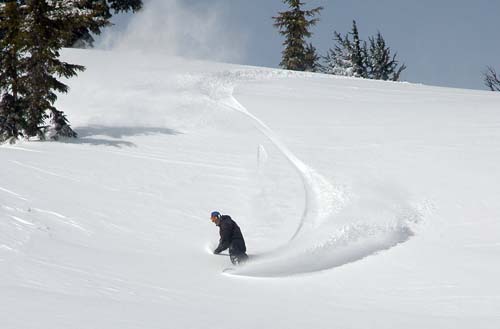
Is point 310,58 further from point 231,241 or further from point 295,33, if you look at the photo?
point 231,241

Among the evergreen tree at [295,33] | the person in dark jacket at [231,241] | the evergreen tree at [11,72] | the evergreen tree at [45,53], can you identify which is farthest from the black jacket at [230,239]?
the evergreen tree at [295,33]

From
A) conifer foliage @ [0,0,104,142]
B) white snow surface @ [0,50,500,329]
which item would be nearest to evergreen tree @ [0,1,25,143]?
conifer foliage @ [0,0,104,142]

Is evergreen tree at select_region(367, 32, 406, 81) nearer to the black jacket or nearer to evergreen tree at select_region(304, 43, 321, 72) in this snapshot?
evergreen tree at select_region(304, 43, 321, 72)

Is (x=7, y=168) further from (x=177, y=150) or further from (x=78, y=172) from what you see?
(x=177, y=150)

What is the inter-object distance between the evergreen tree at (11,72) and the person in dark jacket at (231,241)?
1007 centimetres

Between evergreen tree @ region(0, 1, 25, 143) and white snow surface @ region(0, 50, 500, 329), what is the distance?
1139mm

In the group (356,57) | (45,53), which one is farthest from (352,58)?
(45,53)

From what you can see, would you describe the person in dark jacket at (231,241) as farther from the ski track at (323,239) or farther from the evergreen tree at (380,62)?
the evergreen tree at (380,62)

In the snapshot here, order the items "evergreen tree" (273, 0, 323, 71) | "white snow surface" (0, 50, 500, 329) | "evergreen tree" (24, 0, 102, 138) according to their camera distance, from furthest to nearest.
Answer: "evergreen tree" (273, 0, 323, 71) → "evergreen tree" (24, 0, 102, 138) → "white snow surface" (0, 50, 500, 329)

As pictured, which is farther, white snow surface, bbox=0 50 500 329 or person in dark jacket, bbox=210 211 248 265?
person in dark jacket, bbox=210 211 248 265

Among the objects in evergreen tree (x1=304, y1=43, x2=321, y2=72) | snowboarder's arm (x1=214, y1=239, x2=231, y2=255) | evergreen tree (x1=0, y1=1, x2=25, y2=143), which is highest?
evergreen tree (x1=304, y1=43, x2=321, y2=72)

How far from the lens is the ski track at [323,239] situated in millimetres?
9500

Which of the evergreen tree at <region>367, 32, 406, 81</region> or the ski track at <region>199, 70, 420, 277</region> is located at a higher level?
the evergreen tree at <region>367, 32, 406, 81</region>

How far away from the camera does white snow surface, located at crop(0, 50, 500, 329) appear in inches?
271
